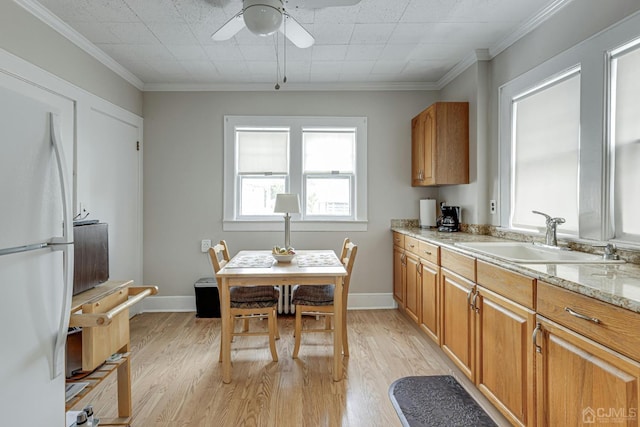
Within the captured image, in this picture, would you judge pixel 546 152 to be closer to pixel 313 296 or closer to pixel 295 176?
pixel 313 296

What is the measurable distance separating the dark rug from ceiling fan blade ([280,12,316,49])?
7.85 ft

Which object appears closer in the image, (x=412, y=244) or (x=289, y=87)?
(x=412, y=244)

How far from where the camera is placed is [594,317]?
1.22m

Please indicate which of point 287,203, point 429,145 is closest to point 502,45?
point 429,145

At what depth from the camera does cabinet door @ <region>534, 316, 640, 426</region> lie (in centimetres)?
112

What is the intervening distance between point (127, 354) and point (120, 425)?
383mm

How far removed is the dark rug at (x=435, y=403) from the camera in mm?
1995

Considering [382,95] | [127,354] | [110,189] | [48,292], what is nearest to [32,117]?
[48,292]

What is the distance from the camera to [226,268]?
261 centimetres

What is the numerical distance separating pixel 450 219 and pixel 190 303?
298 centimetres

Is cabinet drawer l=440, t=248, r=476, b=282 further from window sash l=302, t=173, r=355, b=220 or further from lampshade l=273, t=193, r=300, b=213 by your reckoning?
window sash l=302, t=173, r=355, b=220

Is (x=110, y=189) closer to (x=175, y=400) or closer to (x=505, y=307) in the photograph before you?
(x=175, y=400)

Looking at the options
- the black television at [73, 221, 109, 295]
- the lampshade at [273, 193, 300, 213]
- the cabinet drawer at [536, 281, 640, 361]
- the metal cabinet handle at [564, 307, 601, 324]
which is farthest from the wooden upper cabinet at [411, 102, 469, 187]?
the black television at [73, 221, 109, 295]

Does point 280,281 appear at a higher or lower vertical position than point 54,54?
lower
